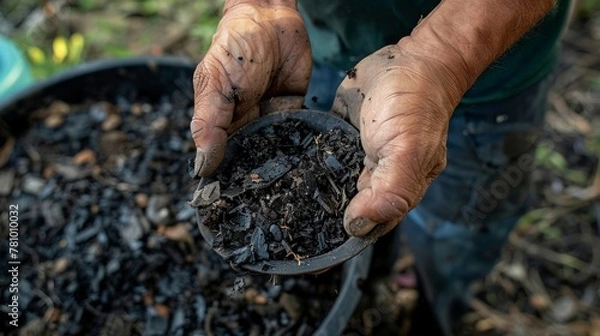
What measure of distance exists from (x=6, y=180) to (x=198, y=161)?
1068mm

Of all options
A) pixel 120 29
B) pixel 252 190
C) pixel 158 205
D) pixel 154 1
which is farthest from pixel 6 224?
pixel 154 1

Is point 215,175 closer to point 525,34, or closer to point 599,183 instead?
point 525,34

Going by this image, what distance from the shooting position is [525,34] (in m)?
1.34

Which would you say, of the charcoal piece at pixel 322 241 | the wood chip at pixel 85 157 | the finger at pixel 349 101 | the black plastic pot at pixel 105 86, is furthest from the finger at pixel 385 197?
the wood chip at pixel 85 157

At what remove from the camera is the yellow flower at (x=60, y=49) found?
2.70 metres

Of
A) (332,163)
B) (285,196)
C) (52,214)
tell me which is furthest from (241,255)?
(52,214)

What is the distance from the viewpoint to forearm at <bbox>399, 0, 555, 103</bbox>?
1.18m

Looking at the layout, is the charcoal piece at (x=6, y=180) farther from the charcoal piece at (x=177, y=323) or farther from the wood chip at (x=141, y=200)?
the charcoal piece at (x=177, y=323)

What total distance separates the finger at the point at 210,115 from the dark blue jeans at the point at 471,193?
0.38 m

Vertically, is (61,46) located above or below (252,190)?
below

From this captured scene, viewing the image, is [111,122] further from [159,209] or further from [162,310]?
[162,310]

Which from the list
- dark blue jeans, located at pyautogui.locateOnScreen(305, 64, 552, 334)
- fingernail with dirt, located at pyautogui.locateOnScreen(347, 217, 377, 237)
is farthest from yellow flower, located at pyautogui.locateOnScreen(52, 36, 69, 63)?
fingernail with dirt, located at pyautogui.locateOnScreen(347, 217, 377, 237)

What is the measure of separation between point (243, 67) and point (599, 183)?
165cm

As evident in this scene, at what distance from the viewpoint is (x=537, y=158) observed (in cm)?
246
